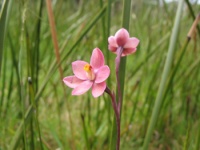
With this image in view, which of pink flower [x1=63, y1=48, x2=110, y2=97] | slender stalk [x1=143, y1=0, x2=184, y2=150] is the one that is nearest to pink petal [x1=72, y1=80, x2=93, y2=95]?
pink flower [x1=63, y1=48, x2=110, y2=97]

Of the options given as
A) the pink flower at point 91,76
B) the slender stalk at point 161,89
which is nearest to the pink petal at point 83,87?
the pink flower at point 91,76

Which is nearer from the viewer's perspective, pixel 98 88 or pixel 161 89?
pixel 98 88

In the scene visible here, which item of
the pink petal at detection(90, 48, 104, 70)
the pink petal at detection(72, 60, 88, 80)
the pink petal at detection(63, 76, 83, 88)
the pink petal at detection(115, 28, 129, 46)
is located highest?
the pink petal at detection(115, 28, 129, 46)

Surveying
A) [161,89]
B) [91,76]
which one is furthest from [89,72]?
[161,89]

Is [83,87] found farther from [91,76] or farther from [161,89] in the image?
[161,89]

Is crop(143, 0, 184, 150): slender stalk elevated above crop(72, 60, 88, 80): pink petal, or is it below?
below

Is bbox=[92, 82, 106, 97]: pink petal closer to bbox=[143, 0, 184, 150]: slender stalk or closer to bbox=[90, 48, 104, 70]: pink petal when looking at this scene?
bbox=[90, 48, 104, 70]: pink petal

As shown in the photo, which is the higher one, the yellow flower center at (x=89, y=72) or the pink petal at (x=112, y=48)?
the pink petal at (x=112, y=48)

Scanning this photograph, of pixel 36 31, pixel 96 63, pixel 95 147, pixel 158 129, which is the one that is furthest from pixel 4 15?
pixel 158 129

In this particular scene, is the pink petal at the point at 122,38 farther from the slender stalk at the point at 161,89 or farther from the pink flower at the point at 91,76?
the slender stalk at the point at 161,89
